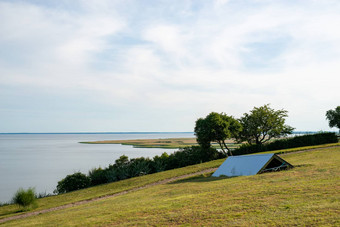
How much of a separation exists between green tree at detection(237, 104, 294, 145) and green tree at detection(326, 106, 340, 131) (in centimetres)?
2519

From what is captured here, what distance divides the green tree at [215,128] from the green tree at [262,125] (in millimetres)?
3359

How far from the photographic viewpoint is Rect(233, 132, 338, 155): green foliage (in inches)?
1634

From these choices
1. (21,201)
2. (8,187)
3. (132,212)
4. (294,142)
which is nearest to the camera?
(132,212)

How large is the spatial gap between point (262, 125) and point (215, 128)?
33.2 ft

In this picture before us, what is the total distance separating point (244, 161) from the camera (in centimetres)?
2250

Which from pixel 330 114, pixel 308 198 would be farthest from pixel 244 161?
pixel 330 114

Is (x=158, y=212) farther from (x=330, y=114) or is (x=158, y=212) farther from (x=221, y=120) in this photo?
(x=330, y=114)

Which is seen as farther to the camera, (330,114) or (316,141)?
(330,114)

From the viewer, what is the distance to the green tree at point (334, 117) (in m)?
65.6

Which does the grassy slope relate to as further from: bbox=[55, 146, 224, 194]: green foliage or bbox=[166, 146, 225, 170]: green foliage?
bbox=[166, 146, 225, 170]: green foliage

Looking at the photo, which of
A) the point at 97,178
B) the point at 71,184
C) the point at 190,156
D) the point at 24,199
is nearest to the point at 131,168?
the point at 97,178

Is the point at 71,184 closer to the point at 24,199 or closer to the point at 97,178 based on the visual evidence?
the point at 97,178

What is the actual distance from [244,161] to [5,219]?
18.5 m

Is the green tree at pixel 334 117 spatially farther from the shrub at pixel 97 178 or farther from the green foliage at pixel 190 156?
the shrub at pixel 97 178
